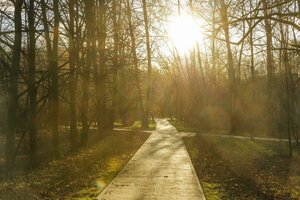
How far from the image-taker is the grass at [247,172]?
907cm

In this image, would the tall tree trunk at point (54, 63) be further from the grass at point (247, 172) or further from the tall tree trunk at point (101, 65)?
the grass at point (247, 172)

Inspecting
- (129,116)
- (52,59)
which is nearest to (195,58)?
(129,116)

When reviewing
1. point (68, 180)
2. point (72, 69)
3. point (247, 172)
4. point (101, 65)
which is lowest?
point (247, 172)

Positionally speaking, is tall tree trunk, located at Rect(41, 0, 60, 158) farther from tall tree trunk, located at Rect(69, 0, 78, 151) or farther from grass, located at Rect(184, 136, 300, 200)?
grass, located at Rect(184, 136, 300, 200)

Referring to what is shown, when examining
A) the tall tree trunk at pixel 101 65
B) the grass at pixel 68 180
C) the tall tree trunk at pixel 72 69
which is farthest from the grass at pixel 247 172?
the tall tree trunk at pixel 101 65

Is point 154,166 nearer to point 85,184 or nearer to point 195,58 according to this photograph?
point 85,184

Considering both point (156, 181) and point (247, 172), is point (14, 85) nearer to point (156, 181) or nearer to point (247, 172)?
point (156, 181)

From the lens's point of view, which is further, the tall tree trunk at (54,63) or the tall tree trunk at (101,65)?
the tall tree trunk at (101,65)

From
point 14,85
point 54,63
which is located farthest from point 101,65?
point 14,85

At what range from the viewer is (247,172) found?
11.8 m

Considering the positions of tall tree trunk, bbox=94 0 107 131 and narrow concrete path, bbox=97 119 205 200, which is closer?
narrow concrete path, bbox=97 119 205 200

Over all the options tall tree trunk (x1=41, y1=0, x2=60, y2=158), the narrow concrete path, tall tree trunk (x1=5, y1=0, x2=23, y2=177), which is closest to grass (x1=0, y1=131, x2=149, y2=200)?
the narrow concrete path

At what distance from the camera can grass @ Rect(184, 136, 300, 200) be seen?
907cm

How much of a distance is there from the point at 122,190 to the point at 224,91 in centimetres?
Answer: 2708
